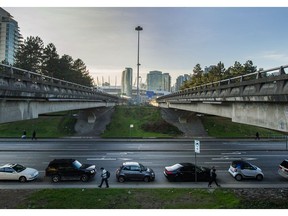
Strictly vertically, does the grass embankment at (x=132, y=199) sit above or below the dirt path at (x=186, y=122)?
below

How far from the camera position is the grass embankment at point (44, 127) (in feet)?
121

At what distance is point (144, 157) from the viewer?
23.3 m

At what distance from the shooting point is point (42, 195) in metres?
12.7

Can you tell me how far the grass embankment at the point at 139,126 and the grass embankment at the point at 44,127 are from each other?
7238 mm

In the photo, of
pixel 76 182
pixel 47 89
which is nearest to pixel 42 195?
pixel 76 182

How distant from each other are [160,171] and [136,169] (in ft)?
9.41

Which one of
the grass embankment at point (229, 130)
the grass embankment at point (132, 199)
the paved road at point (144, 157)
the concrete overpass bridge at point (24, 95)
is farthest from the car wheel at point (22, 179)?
the grass embankment at point (229, 130)

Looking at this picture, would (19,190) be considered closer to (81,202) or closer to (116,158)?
(81,202)

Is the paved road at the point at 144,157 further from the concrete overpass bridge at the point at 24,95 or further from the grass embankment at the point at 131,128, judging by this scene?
the grass embankment at the point at 131,128

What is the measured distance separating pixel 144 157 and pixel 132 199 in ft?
36.1

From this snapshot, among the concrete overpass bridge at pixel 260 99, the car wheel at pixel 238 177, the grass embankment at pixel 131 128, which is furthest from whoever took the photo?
the grass embankment at pixel 131 128

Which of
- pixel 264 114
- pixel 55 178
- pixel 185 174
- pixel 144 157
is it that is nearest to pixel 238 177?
pixel 185 174

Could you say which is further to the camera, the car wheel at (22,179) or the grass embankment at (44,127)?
the grass embankment at (44,127)

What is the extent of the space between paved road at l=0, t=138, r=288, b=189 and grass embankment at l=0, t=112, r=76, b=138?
4.63 metres
